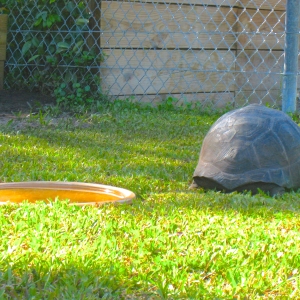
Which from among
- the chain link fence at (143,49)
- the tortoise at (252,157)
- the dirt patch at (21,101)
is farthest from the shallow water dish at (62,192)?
the chain link fence at (143,49)

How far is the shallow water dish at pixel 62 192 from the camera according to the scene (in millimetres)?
3214

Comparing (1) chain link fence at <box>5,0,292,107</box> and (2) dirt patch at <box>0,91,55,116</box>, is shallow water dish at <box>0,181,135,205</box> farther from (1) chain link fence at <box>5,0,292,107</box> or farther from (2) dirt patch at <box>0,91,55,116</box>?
(1) chain link fence at <box>5,0,292,107</box>

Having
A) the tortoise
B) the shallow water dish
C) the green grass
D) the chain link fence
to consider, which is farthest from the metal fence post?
the shallow water dish

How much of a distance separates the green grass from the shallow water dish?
17 centimetres

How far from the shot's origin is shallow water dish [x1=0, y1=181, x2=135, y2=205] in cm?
321

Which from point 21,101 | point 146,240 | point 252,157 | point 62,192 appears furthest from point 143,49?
point 146,240

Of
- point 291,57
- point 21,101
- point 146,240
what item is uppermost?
point 146,240

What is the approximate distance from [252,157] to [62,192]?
3.55 ft

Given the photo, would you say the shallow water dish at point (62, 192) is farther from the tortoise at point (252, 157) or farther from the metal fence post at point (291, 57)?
the metal fence post at point (291, 57)

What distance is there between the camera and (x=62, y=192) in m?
3.31

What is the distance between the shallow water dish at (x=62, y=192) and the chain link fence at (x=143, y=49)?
3.32 meters

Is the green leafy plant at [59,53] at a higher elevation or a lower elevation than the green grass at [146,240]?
lower

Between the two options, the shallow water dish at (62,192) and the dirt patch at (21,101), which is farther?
the dirt patch at (21,101)

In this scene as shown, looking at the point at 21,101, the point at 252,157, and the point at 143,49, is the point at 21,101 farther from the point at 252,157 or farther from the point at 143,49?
the point at 252,157
